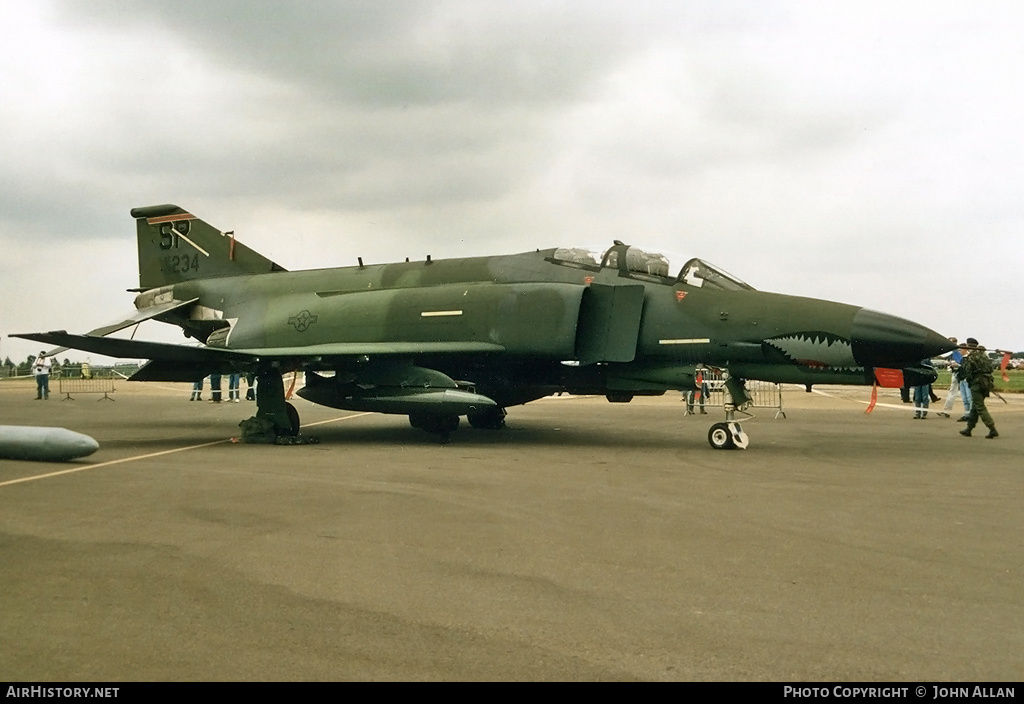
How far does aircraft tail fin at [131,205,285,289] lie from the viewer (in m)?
16.0

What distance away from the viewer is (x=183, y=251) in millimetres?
16156

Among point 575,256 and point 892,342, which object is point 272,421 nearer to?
point 575,256

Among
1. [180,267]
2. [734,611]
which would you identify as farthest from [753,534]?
[180,267]

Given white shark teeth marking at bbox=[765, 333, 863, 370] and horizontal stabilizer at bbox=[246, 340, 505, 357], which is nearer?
white shark teeth marking at bbox=[765, 333, 863, 370]

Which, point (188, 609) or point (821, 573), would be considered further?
point (821, 573)

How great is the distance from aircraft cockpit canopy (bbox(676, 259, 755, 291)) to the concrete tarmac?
287cm

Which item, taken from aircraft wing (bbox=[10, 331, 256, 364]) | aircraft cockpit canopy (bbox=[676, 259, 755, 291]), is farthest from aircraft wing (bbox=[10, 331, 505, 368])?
aircraft cockpit canopy (bbox=[676, 259, 755, 291])

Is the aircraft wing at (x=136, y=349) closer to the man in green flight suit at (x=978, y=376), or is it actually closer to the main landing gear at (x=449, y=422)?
the main landing gear at (x=449, y=422)

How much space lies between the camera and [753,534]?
17.7 feet

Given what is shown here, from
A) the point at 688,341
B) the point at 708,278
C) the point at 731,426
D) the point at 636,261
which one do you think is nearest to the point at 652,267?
the point at 636,261

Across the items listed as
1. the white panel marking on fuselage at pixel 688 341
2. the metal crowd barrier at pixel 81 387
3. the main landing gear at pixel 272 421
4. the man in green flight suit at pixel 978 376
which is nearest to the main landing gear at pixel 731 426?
the white panel marking on fuselage at pixel 688 341

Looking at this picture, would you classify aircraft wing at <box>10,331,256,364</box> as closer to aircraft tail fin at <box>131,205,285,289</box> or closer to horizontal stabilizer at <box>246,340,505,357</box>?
horizontal stabilizer at <box>246,340,505,357</box>

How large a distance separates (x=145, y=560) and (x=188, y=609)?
111 cm
